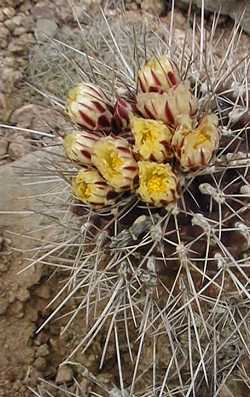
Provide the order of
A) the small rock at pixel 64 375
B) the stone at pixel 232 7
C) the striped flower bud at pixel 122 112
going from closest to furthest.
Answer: the striped flower bud at pixel 122 112, the small rock at pixel 64 375, the stone at pixel 232 7

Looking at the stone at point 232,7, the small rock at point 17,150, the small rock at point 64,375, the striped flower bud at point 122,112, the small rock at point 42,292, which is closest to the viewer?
the striped flower bud at point 122,112

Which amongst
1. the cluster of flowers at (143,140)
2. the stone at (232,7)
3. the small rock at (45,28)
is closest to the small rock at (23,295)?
the cluster of flowers at (143,140)

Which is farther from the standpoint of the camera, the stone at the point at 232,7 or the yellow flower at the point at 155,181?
the stone at the point at 232,7

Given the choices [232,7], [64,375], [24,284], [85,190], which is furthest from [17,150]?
[85,190]

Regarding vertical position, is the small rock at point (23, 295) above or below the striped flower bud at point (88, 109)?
below

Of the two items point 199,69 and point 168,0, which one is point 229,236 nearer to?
point 199,69

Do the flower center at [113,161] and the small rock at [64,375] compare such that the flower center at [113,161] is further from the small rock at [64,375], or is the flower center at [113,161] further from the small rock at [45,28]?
the small rock at [45,28]

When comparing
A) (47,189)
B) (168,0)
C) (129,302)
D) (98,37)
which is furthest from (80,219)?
(168,0)

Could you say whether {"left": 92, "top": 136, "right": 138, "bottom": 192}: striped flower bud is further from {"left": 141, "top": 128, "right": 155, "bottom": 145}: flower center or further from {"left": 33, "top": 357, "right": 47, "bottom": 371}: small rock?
{"left": 33, "top": 357, "right": 47, "bottom": 371}: small rock
